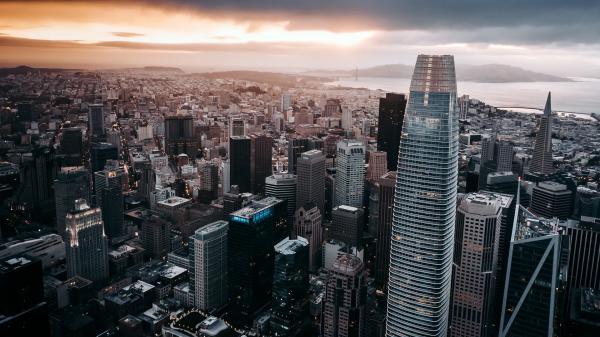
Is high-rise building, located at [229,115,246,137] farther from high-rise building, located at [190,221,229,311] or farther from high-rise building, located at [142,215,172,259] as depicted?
high-rise building, located at [190,221,229,311]

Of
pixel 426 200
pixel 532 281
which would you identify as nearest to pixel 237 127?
pixel 426 200

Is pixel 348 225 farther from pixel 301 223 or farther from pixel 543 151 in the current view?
pixel 543 151

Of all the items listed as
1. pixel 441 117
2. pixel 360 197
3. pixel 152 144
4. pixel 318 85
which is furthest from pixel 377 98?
pixel 441 117

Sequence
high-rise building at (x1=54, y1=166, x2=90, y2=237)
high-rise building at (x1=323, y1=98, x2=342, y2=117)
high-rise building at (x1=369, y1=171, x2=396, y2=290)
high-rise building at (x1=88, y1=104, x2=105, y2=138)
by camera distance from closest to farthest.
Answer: high-rise building at (x1=369, y1=171, x2=396, y2=290) < high-rise building at (x1=54, y1=166, x2=90, y2=237) < high-rise building at (x1=88, y1=104, x2=105, y2=138) < high-rise building at (x1=323, y1=98, x2=342, y2=117)

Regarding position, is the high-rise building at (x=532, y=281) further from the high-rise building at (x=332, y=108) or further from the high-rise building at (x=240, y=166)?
the high-rise building at (x=332, y=108)

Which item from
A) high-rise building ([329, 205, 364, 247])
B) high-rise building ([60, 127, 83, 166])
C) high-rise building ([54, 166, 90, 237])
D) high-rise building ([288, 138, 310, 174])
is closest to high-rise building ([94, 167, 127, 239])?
high-rise building ([54, 166, 90, 237])

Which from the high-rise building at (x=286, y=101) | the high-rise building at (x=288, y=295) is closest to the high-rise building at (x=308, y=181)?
the high-rise building at (x=288, y=295)

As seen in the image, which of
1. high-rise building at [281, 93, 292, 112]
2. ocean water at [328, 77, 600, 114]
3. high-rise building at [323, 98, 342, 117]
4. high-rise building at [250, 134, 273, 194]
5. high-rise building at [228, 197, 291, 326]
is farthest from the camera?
high-rise building at [281, 93, 292, 112]
